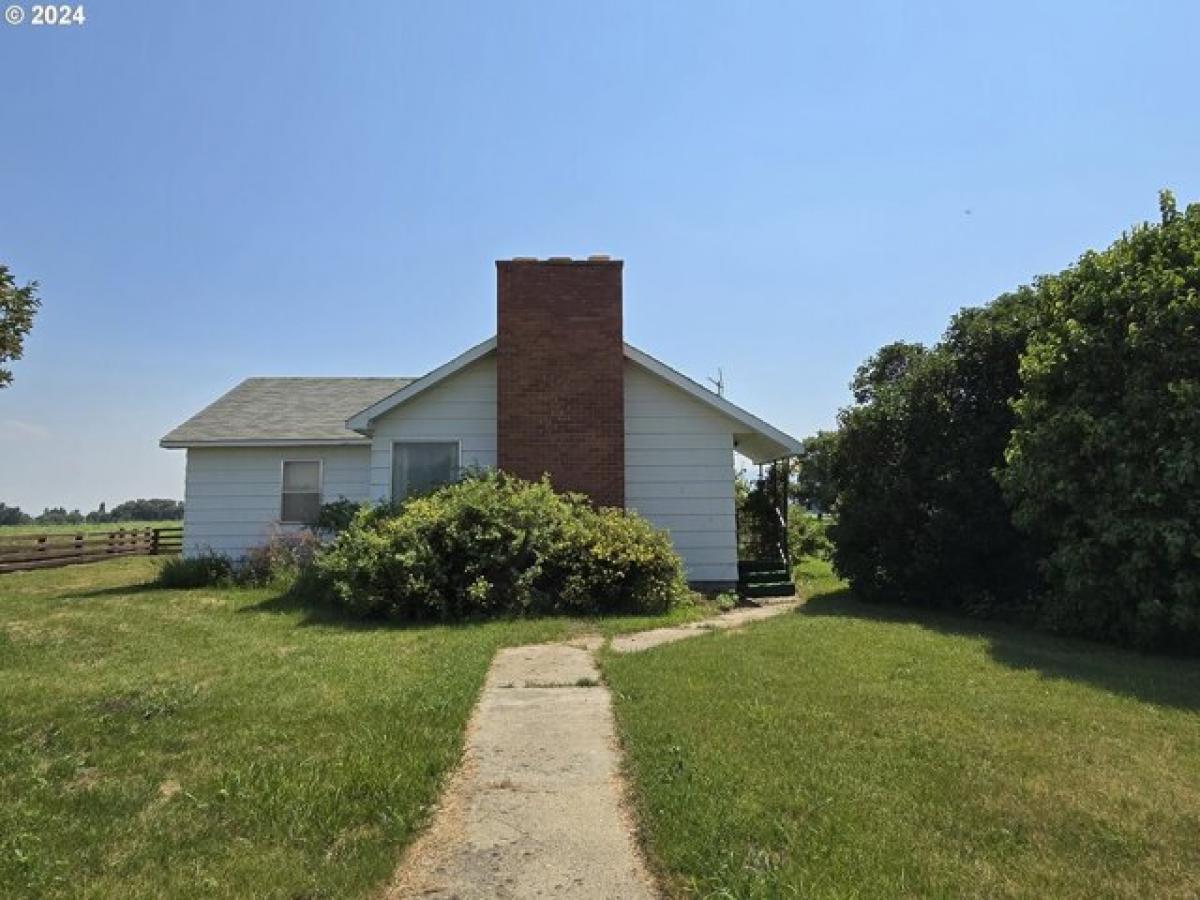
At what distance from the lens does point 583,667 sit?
8008 mm

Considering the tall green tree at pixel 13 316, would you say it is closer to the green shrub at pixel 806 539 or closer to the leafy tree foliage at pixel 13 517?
the green shrub at pixel 806 539

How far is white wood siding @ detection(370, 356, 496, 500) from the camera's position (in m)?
15.2

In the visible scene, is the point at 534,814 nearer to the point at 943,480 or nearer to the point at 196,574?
the point at 943,480

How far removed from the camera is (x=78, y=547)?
27.2 metres

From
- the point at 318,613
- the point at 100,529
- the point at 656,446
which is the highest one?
the point at 656,446

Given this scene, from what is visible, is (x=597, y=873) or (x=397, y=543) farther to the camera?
(x=397, y=543)

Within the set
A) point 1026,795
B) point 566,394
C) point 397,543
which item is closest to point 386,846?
point 1026,795

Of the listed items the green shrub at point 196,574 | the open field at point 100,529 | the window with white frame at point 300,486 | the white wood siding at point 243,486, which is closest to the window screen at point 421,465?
the white wood siding at point 243,486

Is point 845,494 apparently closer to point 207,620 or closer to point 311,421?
point 207,620

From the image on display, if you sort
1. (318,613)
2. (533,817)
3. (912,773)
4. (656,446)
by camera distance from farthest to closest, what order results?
(656,446)
(318,613)
(912,773)
(533,817)

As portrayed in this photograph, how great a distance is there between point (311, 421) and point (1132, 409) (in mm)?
15706

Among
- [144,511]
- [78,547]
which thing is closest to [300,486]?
[78,547]

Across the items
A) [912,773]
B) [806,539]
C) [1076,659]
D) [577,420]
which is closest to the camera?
[912,773]

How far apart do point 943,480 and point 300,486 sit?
13.0 meters
